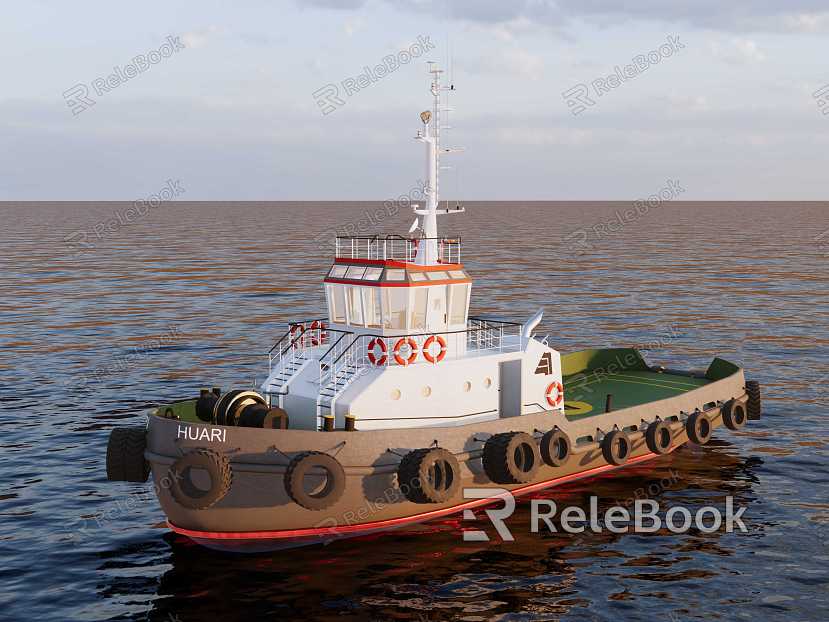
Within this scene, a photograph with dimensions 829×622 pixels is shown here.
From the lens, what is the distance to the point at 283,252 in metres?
97.6

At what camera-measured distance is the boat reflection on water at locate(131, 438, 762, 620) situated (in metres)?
14.7

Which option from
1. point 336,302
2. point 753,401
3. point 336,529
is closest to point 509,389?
point 336,302

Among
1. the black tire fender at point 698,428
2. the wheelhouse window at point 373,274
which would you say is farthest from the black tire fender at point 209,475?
the black tire fender at point 698,428

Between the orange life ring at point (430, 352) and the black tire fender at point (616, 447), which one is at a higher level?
the orange life ring at point (430, 352)

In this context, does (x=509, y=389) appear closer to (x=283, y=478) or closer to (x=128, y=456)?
(x=283, y=478)

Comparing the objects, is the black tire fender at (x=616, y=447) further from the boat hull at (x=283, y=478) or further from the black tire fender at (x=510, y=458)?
the boat hull at (x=283, y=478)

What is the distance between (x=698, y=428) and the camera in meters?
21.8

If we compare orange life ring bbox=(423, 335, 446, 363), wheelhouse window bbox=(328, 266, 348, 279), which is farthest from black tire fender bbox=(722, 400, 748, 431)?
wheelhouse window bbox=(328, 266, 348, 279)

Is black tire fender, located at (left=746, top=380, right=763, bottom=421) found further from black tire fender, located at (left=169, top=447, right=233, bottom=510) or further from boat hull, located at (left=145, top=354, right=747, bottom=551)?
black tire fender, located at (left=169, top=447, right=233, bottom=510)

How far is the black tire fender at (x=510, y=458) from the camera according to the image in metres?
17.6

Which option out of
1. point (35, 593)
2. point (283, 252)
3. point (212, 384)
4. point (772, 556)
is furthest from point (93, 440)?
point (283, 252)

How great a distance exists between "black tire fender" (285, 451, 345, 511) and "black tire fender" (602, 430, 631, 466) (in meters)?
6.95

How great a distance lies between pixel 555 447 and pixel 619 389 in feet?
23.1

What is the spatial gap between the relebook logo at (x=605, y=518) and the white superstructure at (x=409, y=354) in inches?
80.6
